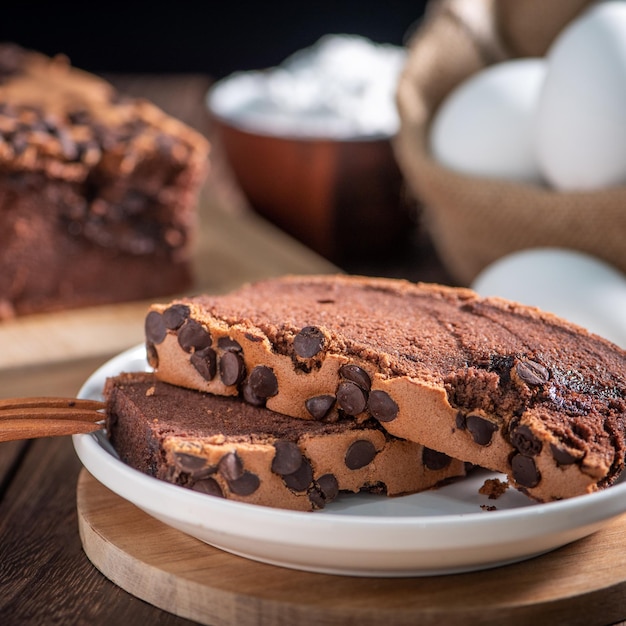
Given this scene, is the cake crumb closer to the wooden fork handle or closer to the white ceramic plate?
the white ceramic plate

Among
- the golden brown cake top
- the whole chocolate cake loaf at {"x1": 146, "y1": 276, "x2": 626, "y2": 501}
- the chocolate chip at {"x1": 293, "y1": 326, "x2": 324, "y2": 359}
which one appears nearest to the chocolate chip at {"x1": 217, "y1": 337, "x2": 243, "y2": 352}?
the whole chocolate cake loaf at {"x1": 146, "y1": 276, "x2": 626, "y2": 501}

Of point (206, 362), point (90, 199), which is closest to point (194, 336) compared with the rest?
point (206, 362)

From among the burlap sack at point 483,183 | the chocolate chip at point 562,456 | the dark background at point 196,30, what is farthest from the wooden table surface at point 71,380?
the dark background at point 196,30

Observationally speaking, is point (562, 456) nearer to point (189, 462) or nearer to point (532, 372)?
point (532, 372)

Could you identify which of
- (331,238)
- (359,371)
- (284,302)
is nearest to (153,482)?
(359,371)

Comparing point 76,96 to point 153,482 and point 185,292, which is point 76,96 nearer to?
point 185,292
